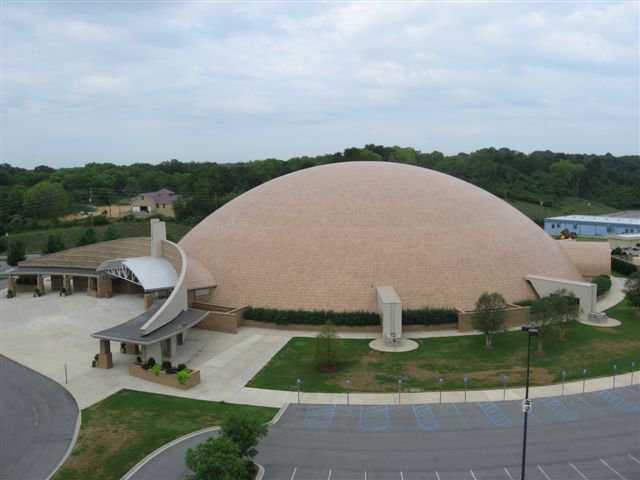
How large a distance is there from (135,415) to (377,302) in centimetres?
2054

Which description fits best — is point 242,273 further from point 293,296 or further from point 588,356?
point 588,356

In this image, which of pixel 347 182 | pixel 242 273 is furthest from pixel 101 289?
pixel 347 182

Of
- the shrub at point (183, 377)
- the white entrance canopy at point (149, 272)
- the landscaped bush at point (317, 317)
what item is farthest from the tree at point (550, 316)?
the white entrance canopy at point (149, 272)

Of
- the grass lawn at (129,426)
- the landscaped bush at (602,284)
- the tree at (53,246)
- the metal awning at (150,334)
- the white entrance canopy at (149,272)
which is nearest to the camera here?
the grass lawn at (129,426)

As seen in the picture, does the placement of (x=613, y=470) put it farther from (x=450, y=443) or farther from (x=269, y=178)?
(x=269, y=178)

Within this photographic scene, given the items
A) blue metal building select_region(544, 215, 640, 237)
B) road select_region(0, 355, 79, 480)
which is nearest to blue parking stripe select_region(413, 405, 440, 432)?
road select_region(0, 355, 79, 480)

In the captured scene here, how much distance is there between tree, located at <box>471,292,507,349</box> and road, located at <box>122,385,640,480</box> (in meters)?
8.19

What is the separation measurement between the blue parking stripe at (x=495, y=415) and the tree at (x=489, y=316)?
920 centimetres

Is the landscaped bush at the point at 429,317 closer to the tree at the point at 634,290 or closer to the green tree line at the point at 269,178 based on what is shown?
the tree at the point at 634,290

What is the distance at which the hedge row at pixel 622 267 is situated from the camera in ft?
201

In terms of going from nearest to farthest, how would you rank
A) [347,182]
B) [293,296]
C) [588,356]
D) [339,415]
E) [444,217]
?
[339,415], [588,356], [293,296], [444,217], [347,182]

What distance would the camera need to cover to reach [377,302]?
41406 millimetres

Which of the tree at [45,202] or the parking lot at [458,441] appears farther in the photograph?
the tree at [45,202]

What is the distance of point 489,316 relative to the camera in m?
36.3
